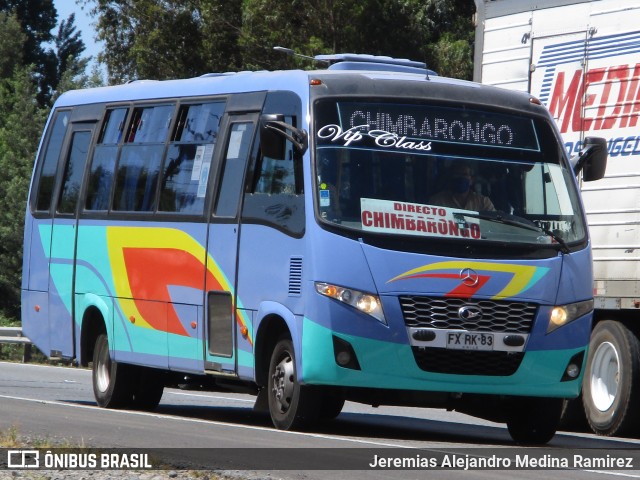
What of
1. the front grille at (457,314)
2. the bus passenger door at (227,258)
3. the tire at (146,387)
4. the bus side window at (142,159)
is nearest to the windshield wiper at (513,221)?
the front grille at (457,314)

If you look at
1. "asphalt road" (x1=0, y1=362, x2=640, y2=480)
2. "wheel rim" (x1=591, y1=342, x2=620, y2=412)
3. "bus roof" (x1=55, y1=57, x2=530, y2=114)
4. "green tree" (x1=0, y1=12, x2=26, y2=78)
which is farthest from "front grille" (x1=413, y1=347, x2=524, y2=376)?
→ "green tree" (x1=0, y1=12, x2=26, y2=78)

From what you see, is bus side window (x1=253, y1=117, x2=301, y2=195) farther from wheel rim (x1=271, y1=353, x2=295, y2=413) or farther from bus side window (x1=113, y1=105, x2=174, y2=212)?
bus side window (x1=113, y1=105, x2=174, y2=212)

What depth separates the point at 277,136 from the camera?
1271 centimetres

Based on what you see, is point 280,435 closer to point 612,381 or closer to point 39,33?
point 612,381

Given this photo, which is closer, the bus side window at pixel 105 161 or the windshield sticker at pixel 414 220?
the windshield sticker at pixel 414 220

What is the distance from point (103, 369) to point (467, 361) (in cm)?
550

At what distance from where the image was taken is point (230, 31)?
172 feet

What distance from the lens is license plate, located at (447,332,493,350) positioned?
474 inches

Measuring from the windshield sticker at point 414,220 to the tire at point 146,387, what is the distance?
486cm

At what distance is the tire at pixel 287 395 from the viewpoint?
12.4 metres

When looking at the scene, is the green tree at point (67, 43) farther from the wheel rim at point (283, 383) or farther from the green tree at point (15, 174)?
the wheel rim at point (283, 383)

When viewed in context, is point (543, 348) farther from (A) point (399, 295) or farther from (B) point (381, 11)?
(B) point (381, 11)

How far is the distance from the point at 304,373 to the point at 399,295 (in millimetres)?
937

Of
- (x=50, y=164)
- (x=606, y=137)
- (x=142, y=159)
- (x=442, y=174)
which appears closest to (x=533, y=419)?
(x=442, y=174)
